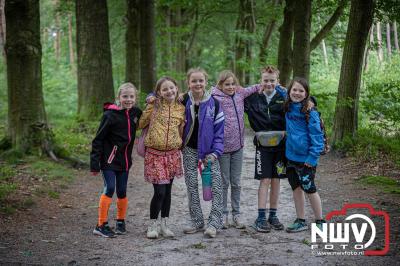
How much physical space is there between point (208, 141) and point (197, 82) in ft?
2.42

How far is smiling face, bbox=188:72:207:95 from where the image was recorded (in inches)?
234

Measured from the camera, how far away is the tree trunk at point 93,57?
46.9 feet

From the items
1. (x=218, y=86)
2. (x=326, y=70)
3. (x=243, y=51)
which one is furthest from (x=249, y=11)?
(x=218, y=86)

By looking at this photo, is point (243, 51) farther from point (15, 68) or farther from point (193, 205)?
point (193, 205)

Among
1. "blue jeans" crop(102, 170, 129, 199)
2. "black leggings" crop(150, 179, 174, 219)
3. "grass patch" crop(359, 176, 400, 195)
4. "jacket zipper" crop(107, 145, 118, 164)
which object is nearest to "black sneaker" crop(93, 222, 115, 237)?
"blue jeans" crop(102, 170, 129, 199)

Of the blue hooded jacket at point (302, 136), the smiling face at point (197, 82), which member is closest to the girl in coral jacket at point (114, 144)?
the smiling face at point (197, 82)

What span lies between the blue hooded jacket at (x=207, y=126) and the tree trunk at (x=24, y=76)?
4635mm

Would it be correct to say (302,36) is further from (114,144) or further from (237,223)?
(114,144)

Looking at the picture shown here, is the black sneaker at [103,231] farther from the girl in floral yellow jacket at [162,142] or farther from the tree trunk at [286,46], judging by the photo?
the tree trunk at [286,46]

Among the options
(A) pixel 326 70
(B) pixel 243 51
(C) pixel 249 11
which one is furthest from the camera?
(A) pixel 326 70

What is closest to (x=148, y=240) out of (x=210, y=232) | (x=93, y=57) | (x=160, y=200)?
(x=160, y=200)

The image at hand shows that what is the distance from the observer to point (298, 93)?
595 cm

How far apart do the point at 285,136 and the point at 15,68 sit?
5.75 m

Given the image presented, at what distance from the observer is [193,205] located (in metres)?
6.18
